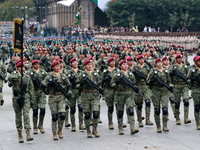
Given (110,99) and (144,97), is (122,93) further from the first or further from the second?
(144,97)

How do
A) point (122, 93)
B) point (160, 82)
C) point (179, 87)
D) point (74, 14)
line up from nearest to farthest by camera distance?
point (122, 93) < point (160, 82) < point (179, 87) < point (74, 14)

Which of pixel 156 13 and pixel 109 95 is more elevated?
pixel 156 13

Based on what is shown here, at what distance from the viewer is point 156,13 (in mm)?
82438

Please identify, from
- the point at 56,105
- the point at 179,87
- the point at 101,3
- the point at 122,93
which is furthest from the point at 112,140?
the point at 101,3

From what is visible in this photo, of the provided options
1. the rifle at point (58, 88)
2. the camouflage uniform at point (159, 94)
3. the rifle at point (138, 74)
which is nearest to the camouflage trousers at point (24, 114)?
the rifle at point (58, 88)

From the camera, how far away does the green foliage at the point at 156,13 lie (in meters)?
78.9

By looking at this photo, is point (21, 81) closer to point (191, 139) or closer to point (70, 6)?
point (191, 139)

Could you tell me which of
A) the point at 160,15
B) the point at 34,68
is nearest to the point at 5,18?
the point at 160,15

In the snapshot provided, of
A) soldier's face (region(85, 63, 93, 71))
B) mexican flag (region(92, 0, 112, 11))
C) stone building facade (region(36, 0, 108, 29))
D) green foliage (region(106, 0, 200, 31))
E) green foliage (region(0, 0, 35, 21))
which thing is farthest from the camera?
stone building facade (region(36, 0, 108, 29))

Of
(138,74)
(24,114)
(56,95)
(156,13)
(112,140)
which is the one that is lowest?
(112,140)

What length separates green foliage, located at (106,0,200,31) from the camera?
78875 mm

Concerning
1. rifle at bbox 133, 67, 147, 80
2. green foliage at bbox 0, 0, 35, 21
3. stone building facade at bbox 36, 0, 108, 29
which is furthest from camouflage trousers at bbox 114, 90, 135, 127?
stone building facade at bbox 36, 0, 108, 29

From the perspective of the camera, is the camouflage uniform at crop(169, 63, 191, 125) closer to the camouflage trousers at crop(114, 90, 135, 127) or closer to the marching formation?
the marching formation

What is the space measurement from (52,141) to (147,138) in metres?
2.11
